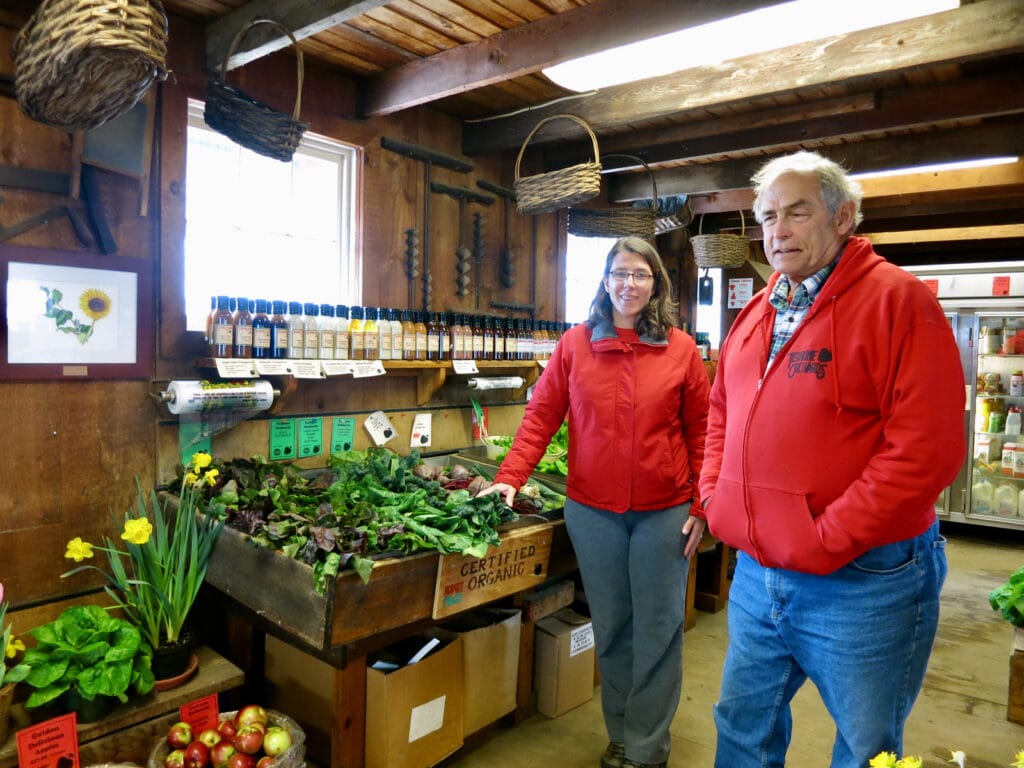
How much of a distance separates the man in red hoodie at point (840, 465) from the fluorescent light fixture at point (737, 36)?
26.9 inches

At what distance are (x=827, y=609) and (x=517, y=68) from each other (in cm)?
191

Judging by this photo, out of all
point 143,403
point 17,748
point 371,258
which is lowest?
point 17,748

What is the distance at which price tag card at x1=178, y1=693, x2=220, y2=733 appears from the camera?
1.87m

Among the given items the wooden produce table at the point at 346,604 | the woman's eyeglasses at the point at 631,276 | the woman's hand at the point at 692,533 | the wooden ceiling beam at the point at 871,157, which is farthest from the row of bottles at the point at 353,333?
the wooden ceiling beam at the point at 871,157

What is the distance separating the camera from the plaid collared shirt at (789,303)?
149 centimetres

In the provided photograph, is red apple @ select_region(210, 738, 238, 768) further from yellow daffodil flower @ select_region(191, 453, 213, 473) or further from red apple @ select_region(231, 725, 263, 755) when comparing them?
yellow daffodil flower @ select_region(191, 453, 213, 473)

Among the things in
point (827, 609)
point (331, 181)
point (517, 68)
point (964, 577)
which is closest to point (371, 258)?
point (331, 181)

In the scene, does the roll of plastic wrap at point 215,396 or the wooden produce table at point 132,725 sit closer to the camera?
the wooden produce table at point 132,725

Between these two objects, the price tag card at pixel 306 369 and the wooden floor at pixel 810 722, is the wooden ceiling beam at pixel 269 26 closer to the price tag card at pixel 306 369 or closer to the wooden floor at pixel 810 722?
the price tag card at pixel 306 369

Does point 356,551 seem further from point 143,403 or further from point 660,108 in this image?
point 660,108

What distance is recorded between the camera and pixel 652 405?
2.10 m

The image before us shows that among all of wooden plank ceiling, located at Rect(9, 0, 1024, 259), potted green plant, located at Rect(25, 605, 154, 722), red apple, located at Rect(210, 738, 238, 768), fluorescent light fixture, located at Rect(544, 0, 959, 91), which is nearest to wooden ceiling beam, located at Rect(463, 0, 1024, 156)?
wooden plank ceiling, located at Rect(9, 0, 1024, 259)

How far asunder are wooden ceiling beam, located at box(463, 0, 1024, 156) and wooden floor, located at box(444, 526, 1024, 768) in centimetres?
212

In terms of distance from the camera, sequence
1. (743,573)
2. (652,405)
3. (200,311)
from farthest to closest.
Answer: (200,311)
(652,405)
(743,573)
